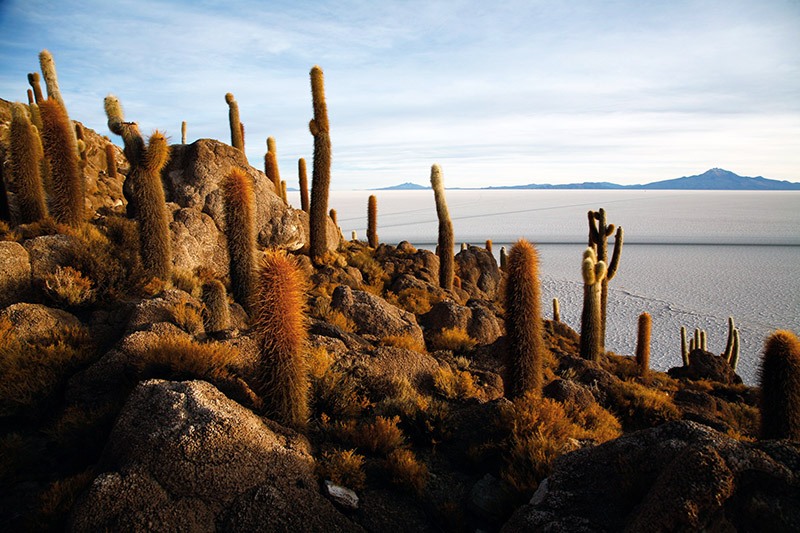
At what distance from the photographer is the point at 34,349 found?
5383mm

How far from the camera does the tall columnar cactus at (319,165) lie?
1583 centimetres

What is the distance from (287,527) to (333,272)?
11175 millimetres

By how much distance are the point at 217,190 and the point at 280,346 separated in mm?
11169

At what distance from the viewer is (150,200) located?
30.6 ft

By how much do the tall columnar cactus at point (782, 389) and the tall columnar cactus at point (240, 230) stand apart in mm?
8590

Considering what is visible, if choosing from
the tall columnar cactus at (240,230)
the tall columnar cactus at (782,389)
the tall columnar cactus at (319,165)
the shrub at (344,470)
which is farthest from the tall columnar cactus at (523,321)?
the tall columnar cactus at (319,165)

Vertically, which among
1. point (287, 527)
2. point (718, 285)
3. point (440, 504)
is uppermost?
point (287, 527)

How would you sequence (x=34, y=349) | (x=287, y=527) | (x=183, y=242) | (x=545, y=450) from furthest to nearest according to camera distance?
(x=183, y=242), (x=34, y=349), (x=545, y=450), (x=287, y=527)

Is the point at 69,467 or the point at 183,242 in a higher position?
the point at 183,242

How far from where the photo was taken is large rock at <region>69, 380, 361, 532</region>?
330 centimetres

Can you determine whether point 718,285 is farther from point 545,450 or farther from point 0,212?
point 0,212

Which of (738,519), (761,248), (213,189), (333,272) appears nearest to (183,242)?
(213,189)

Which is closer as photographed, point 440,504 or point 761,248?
point 440,504

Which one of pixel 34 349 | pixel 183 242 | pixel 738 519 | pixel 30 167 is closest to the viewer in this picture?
pixel 738 519
